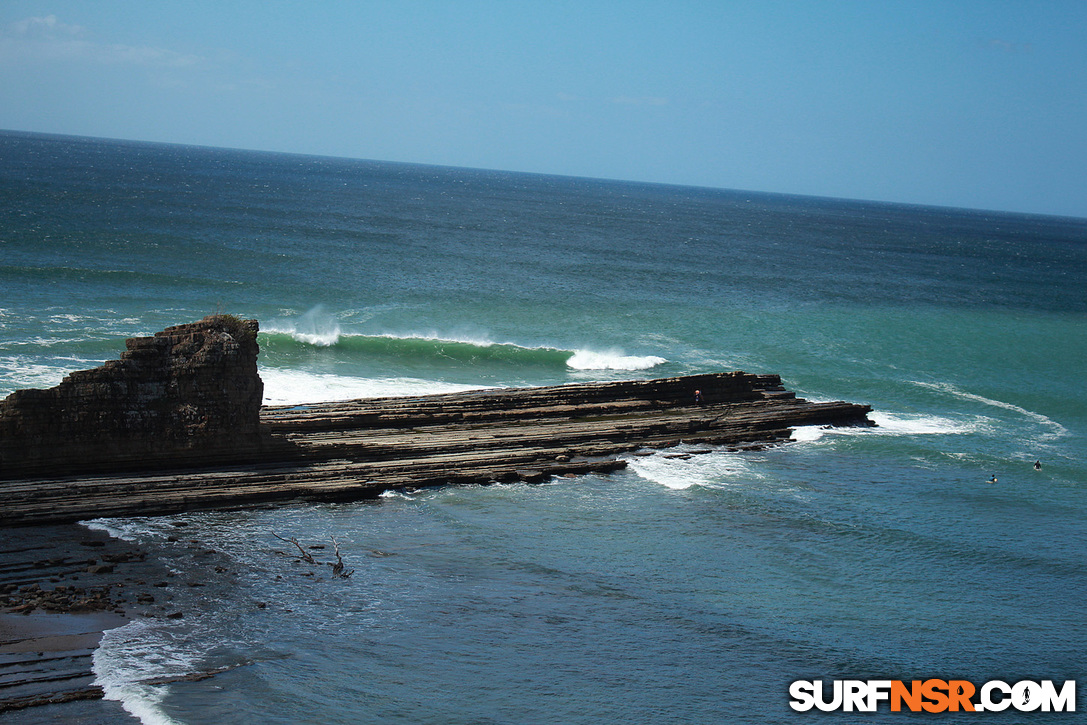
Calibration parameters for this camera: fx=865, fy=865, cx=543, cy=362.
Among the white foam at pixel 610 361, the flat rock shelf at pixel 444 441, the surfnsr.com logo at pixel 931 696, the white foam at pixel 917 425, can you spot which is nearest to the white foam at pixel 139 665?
the flat rock shelf at pixel 444 441

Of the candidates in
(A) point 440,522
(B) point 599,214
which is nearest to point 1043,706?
(A) point 440,522

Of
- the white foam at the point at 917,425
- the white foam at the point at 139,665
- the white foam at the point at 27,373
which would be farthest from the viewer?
the white foam at the point at 917,425

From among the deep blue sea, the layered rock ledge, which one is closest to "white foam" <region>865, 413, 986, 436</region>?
the deep blue sea

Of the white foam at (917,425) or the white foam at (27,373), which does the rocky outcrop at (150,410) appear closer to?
the white foam at (27,373)

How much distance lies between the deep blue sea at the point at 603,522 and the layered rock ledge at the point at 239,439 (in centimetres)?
95

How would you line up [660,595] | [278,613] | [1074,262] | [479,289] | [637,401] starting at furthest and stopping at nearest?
[1074,262], [479,289], [637,401], [660,595], [278,613]

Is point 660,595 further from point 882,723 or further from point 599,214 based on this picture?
point 599,214

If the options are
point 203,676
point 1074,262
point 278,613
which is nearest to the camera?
point 203,676

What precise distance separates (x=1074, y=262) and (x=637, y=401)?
130m

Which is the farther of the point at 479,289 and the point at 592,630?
the point at 479,289

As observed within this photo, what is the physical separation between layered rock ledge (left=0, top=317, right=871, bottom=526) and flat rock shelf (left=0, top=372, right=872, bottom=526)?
0.05 m

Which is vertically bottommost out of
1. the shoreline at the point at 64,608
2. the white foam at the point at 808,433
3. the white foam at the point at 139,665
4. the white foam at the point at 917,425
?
the white foam at the point at 139,665

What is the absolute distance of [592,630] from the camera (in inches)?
719

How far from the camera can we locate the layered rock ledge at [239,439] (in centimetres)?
2234
